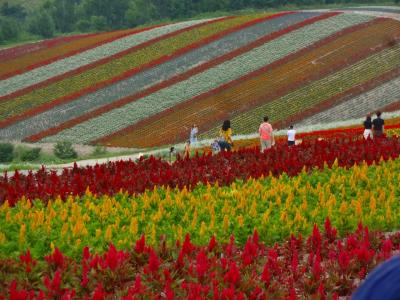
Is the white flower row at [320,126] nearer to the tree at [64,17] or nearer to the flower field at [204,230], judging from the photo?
the flower field at [204,230]

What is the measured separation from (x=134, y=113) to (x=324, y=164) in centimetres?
3099

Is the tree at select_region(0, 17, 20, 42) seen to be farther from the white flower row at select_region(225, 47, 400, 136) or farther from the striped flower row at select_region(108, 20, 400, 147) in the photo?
the white flower row at select_region(225, 47, 400, 136)

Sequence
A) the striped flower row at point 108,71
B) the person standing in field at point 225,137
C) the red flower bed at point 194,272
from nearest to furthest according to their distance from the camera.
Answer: the red flower bed at point 194,272 → the person standing in field at point 225,137 → the striped flower row at point 108,71

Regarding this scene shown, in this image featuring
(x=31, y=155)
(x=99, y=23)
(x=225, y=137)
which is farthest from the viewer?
(x=99, y=23)

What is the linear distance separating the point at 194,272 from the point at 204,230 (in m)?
2.21

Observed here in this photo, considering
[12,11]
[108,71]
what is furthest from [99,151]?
[12,11]

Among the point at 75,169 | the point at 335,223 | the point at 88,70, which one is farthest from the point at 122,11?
the point at 335,223

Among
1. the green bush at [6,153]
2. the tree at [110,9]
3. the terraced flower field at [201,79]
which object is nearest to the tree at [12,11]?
the tree at [110,9]

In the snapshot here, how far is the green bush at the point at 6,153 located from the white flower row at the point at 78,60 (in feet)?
53.6

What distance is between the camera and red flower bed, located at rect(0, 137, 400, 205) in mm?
15945

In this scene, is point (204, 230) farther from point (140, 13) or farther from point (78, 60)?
point (140, 13)

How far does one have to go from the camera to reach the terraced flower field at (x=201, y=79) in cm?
4544

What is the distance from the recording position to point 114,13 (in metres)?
114

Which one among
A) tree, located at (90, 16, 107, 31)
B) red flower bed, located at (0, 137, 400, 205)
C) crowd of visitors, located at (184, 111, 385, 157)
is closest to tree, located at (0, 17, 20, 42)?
tree, located at (90, 16, 107, 31)
